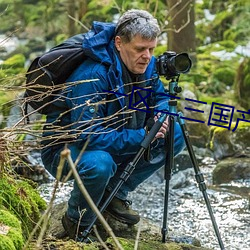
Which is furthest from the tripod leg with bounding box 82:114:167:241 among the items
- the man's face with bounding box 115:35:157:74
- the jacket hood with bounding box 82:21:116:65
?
the jacket hood with bounding box 82:21:116:65

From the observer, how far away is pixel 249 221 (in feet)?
16.3

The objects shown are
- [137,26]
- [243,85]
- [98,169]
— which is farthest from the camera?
[243,85]

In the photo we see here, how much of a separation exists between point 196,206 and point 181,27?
4.85 meters

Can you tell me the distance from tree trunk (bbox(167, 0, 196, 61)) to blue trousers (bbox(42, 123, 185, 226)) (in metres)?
6.06

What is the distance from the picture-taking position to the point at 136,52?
3393 mm

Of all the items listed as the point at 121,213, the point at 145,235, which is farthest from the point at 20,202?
the point at 145,235

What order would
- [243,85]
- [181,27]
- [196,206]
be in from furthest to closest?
[181,27]
[243,85]
[196,206]

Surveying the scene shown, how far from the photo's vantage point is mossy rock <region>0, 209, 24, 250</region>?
7.61 feet

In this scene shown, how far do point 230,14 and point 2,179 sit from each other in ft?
34.3

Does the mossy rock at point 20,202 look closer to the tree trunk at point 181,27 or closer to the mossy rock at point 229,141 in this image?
the mossy rock at point 229,141

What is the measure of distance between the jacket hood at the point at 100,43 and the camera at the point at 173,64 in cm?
30

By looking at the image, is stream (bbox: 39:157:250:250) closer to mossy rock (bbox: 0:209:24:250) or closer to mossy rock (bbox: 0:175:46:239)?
mossy rock (bbox: 0:175:46:239)

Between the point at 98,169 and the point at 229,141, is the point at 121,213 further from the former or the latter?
the point at 229,141

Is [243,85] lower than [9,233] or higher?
lower
